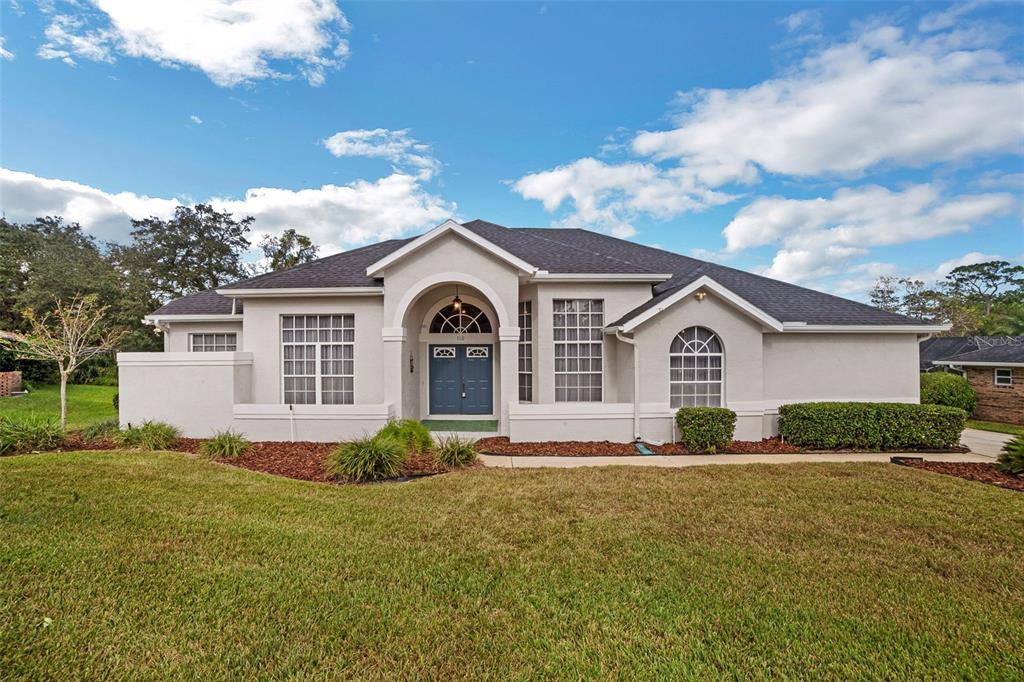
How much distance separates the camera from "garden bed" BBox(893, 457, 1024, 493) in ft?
25.1

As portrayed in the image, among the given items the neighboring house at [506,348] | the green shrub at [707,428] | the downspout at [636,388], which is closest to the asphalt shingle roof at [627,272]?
the neighboring house at [506,348]

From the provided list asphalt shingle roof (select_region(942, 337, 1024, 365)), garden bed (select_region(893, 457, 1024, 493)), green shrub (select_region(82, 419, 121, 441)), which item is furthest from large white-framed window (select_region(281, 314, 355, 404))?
asphalt shingle roof (select_region(942, 337, 1024, 365))

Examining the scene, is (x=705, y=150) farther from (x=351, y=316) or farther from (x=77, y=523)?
(x=77, y=523)

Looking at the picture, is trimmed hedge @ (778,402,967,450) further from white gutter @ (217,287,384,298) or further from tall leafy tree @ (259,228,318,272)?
tall leafy tree @ (259,228,318,272)

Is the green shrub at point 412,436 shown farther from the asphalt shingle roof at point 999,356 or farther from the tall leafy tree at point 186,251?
the tall leafy tree at point 186,251

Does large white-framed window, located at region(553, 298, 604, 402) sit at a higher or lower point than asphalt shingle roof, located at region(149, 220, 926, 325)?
lower

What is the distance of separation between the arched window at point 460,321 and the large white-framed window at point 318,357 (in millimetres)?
2706

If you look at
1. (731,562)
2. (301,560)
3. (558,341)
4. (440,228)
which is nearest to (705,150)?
(558,341)

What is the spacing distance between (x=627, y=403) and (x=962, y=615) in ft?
24.3

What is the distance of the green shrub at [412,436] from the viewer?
9.27 metres

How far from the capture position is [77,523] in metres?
5.43

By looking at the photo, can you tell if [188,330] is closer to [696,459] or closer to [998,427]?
[696,459]

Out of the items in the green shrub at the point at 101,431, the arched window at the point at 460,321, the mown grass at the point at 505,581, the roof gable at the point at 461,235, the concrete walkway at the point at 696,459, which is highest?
the roof gable at the point at 461,235

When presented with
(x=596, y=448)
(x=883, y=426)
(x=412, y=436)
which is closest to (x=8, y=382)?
(x=412, y=436)
